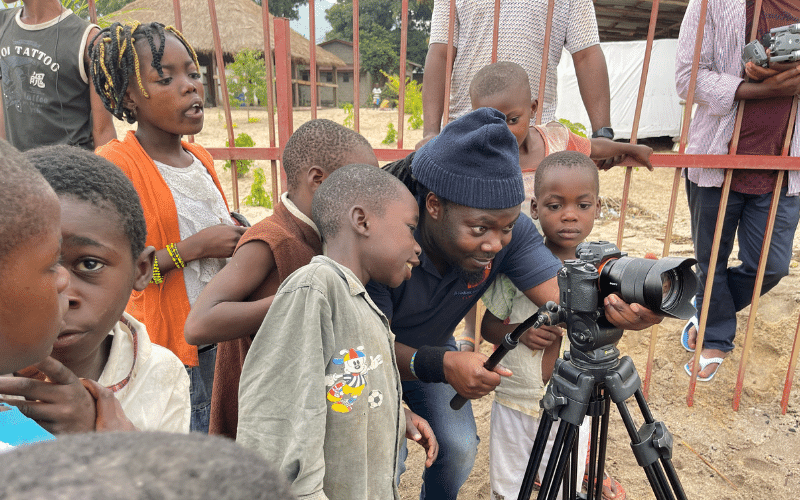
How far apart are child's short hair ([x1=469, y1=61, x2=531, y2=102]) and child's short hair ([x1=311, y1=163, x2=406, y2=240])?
1007 millimetres

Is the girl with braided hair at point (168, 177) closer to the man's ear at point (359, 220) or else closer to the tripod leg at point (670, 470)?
the man's ear at point (359, 220)

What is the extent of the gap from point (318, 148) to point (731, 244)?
2.72 m

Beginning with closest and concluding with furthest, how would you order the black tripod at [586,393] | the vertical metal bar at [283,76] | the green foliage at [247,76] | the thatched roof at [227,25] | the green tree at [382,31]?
1. the black tripod at [586,393]
2. the vertical metal bar at [283,76]
3. the thatched roof at [227,25]
4. the green foliage at [247,76]
5. the green tree at [382,31]

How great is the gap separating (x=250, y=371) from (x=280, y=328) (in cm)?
14

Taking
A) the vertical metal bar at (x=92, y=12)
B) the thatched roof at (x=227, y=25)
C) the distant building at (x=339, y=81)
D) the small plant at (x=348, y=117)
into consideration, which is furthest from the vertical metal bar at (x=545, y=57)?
the distant building at (x=339, y=81)

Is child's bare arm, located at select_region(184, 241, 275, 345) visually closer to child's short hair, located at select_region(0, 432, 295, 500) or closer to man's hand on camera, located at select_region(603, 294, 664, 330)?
man's hand on camera, located at select_region(603, 294, 664, 330)

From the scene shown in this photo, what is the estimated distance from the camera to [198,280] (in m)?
1.91

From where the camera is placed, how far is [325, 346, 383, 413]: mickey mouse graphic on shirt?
130 cm

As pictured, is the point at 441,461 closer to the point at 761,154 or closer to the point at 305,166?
the point at 305,166

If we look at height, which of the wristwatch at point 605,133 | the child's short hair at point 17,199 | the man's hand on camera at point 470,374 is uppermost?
the child's short hair at point 17,199

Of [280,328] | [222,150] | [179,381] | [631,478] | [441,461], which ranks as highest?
[222,150]

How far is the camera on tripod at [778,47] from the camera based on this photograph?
257 cm

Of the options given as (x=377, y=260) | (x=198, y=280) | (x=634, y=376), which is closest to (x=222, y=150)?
(x=198, y=280)

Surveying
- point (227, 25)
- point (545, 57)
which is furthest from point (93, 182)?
point (227, 25)
